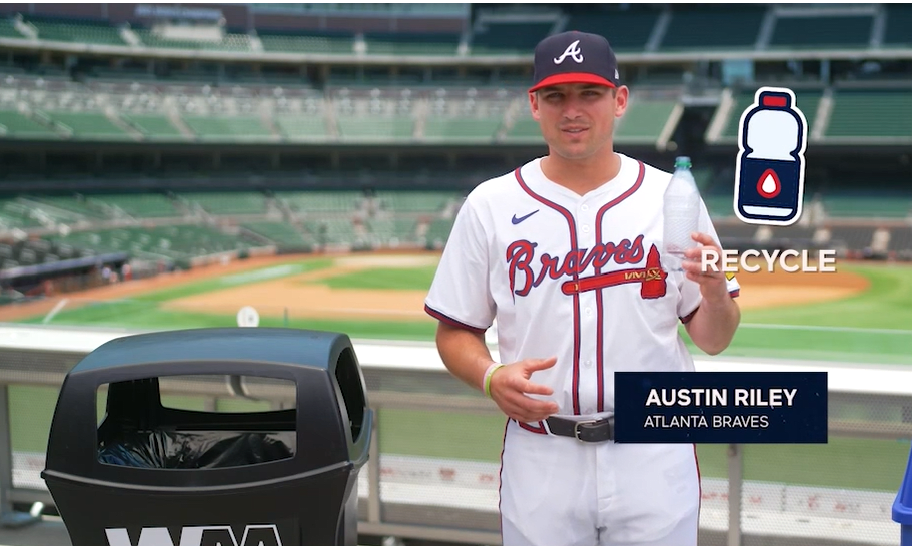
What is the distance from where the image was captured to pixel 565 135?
195 centimetres

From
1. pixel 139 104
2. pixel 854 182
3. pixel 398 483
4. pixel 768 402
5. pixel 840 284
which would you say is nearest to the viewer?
pixel 768 402

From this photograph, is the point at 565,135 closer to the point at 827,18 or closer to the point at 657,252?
the point at 657,252

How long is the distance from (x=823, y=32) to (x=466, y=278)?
129 ft

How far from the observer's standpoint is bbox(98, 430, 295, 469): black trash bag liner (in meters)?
2.34

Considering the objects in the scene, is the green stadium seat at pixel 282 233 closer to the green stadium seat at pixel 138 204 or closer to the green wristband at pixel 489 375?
the green stadium seat at pixel 138 204

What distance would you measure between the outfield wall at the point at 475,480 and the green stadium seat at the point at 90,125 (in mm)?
31253

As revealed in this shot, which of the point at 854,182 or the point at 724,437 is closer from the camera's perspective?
the point at 724,437

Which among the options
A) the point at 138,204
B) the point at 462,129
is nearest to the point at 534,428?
the point at 138,204

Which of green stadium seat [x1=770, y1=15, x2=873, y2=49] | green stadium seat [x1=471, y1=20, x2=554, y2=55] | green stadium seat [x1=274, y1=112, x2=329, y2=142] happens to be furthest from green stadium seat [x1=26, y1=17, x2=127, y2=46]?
green stadium seat [x1=770, y1=15, x2=873, y2=49]

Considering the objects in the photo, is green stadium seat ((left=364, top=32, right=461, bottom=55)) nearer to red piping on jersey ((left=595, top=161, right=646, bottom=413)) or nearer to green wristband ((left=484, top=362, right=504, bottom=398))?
red piping on jersey ((left=595, top=161, right=646, bottom=413))

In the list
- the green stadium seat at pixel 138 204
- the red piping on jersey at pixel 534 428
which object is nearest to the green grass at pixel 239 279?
the green stadium seat at pixel 138 204

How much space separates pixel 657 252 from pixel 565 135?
0.34 meters

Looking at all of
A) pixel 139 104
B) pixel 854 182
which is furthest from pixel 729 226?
pixel 139 104

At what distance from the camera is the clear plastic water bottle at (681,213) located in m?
1.82
